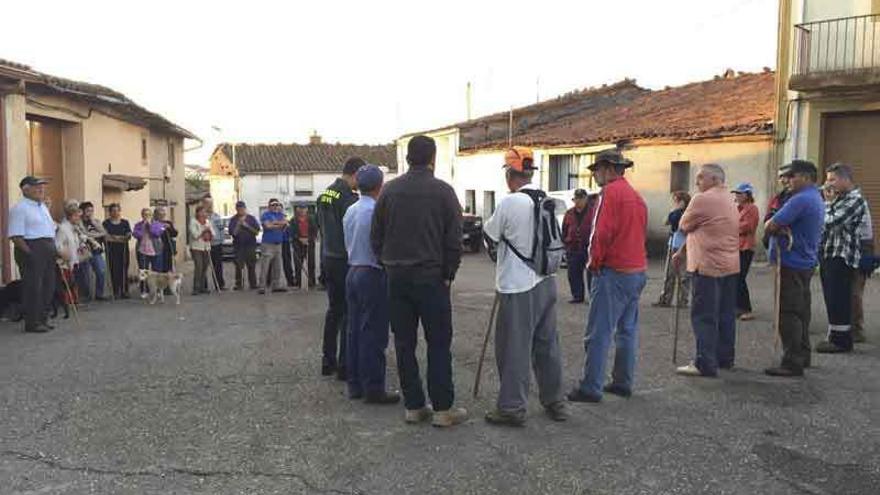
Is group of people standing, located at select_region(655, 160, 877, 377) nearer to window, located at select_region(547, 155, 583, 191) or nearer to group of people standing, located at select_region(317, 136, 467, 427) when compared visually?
group of people standing, located at select_region(317, 136, 467, 427)

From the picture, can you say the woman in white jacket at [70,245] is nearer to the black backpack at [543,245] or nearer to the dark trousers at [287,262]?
the dark trousers at [287,262]

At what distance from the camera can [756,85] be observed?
77.3 feet

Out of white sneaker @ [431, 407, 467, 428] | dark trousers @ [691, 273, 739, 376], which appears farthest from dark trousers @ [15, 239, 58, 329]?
dark trousers @ [691, 273, 739, 376]

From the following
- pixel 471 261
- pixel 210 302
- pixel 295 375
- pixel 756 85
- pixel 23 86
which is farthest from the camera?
pixel 756 85

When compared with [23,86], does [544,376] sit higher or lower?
lower

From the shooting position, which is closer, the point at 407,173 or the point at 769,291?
the point at 407,173

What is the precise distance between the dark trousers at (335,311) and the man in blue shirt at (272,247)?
24.6ft

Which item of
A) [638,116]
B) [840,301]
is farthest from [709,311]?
[638,116]

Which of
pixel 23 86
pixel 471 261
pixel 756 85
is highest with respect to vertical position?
pixel 756 85

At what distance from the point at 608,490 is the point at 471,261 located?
58.9 feet

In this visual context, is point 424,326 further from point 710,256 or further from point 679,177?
point 679,177

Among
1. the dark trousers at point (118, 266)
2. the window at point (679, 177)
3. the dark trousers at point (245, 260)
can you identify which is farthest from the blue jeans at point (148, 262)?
the window at point (679, 177)

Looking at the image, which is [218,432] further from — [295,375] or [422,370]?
[422,370]

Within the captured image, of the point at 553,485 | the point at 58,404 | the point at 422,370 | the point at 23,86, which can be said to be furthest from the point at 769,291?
the point at 23,86
